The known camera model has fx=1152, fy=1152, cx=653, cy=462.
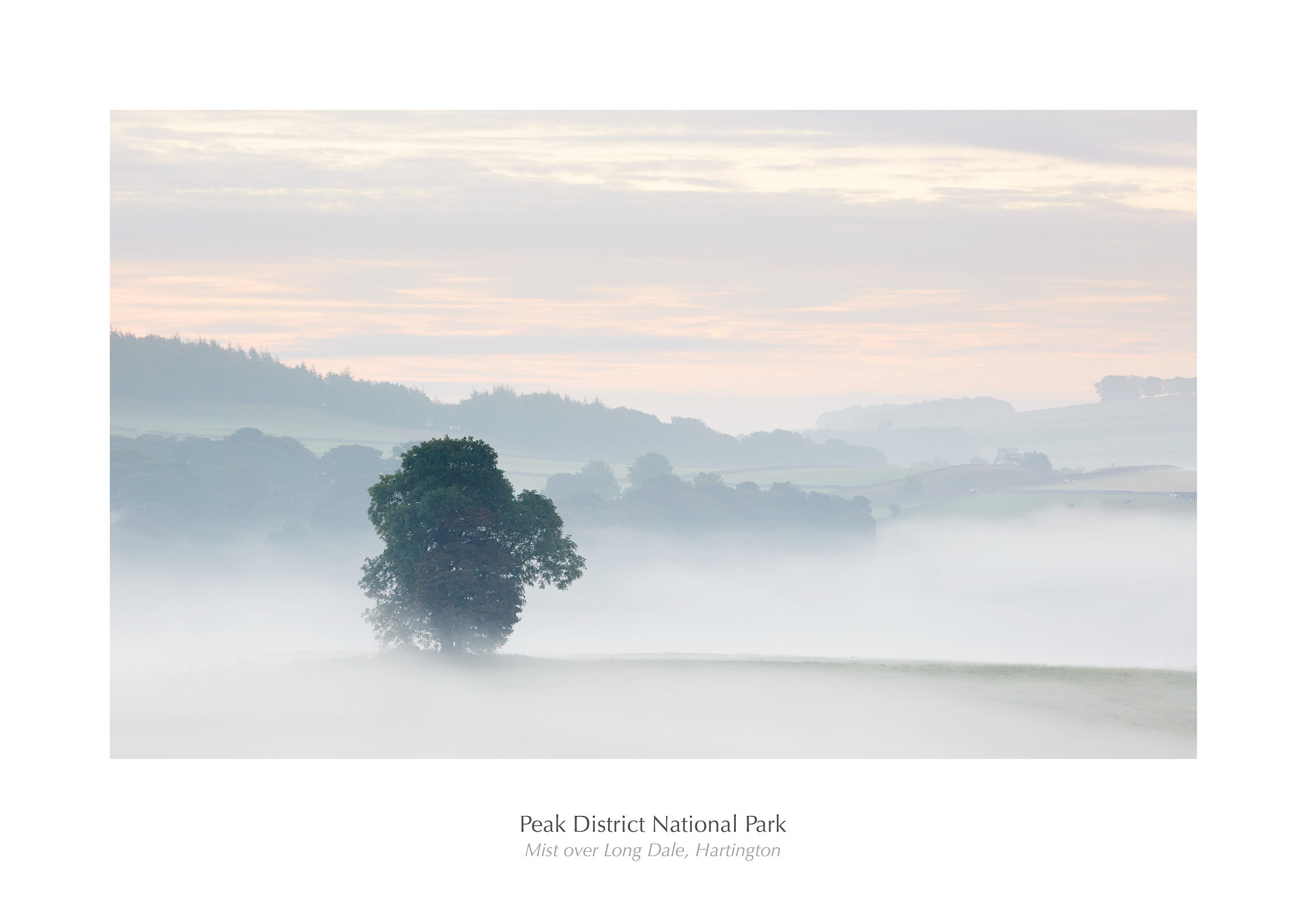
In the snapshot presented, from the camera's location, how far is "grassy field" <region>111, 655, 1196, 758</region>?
110ft

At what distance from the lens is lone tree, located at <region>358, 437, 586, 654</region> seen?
41562 mm

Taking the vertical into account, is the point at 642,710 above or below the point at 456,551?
below

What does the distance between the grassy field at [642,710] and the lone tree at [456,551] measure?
1.24 m

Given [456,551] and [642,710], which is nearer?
[642,710]

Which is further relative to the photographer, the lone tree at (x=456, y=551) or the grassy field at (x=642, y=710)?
the lone tree at (x=456, y=551)

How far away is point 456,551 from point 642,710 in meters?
9.43

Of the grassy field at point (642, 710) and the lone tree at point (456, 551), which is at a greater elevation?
the lone tree at point (456, 551)

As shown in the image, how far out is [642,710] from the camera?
3731 centimetres

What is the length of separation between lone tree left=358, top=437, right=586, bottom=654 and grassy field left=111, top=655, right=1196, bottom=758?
1.24 meters

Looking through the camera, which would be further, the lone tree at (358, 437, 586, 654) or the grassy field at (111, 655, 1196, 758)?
the lone tree at (358, 437, 586, 654)

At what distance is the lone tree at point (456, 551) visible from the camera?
4156cm

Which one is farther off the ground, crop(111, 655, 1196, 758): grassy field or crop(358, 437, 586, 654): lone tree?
crop(358, 437, 586, 654): lone tree

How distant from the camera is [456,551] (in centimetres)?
4178

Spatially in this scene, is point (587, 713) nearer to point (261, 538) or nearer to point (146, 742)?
point (146, 742)
